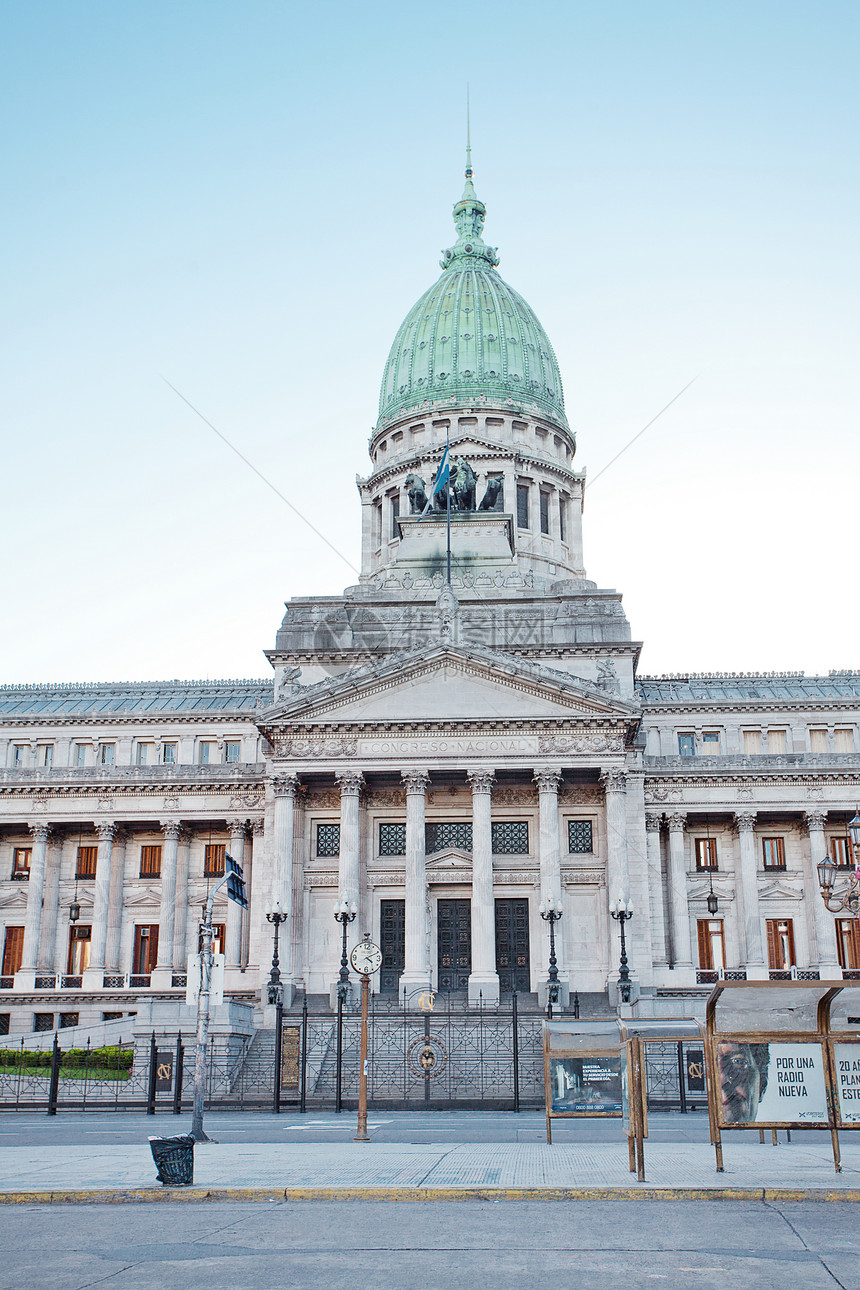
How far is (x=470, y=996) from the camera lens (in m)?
54.2

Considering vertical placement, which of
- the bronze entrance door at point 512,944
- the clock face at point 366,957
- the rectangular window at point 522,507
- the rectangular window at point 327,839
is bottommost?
the clock face at point 366,957

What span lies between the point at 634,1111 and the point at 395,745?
1629 inches

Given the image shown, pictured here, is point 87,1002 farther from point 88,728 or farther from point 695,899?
point 695,899

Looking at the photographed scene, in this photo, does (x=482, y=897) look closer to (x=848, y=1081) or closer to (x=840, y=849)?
(x=840, y=849)

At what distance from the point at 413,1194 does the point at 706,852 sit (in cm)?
5462

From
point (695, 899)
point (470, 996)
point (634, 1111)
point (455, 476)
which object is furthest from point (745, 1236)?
point (455, 476)

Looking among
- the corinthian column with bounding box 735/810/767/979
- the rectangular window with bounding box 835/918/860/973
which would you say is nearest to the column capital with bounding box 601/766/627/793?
the corinthian column with bounding box 735/810/767/979

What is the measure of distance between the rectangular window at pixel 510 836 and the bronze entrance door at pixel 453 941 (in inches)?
121

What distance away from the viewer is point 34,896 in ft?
225

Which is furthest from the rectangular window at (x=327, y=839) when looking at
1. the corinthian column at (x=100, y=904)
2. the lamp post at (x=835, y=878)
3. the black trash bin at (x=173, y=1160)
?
the black trash bin at (x=173, y=1160)

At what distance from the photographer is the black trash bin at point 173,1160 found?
1688cm

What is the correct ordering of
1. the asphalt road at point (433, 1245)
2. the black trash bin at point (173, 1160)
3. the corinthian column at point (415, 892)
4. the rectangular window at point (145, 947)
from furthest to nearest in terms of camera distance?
the rectangular window at point (145, 947) → the corinthian column at point (415, 892) → the black trash bin at point (173, 1160) → the asphalt road at point (433, 1245)

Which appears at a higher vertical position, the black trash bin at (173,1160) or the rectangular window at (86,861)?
the rectangular window at (86,861)

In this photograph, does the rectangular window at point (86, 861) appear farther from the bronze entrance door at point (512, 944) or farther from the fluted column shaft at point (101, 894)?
the bronze entrance door at point (512, 944)
